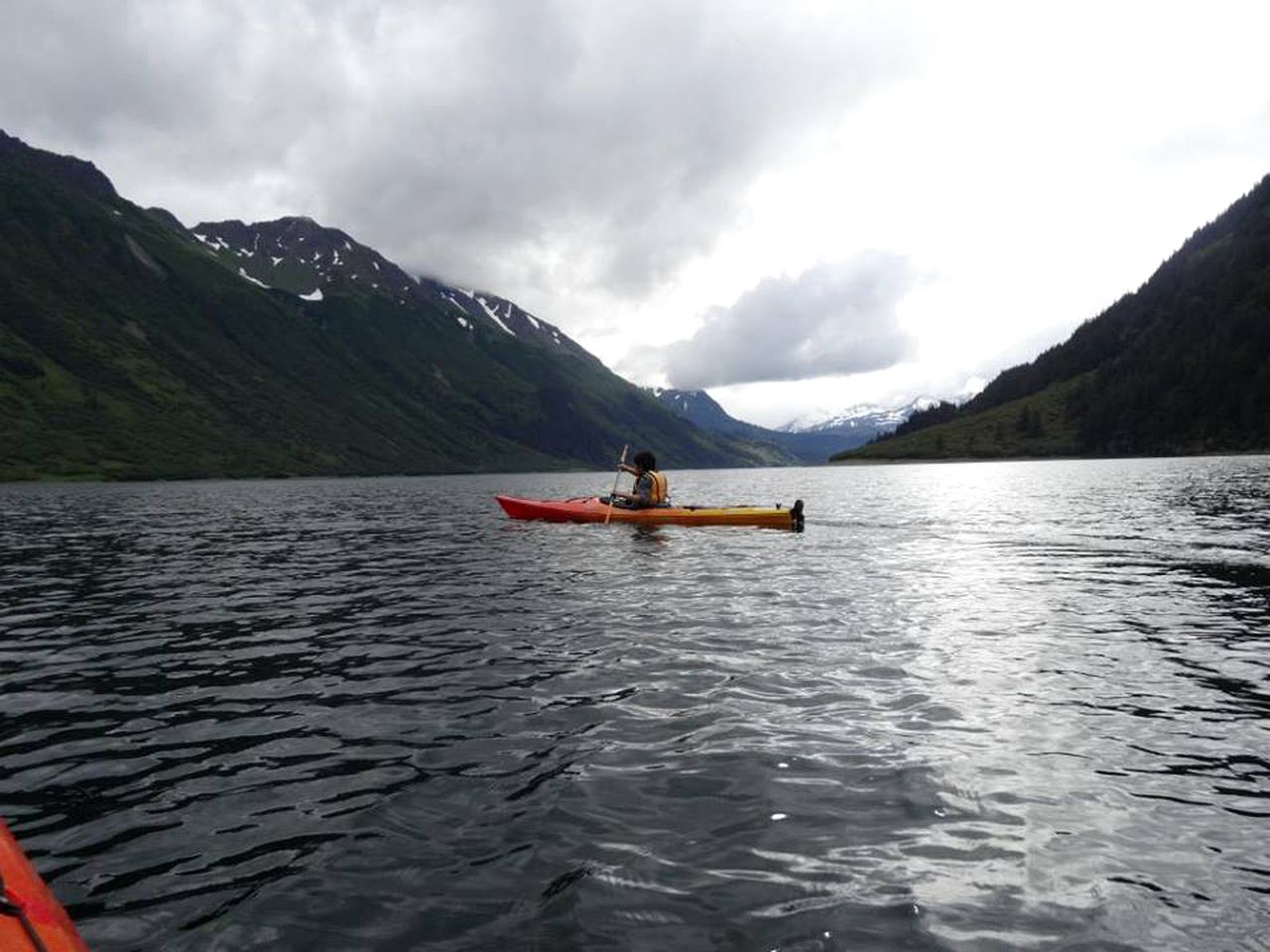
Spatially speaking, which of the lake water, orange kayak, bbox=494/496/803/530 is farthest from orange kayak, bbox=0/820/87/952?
orange kayak, bbox=494/496/803/530

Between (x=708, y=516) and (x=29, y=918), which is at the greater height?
(x=708, y=516)

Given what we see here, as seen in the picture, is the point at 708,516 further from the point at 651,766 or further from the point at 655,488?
the point at 651,766

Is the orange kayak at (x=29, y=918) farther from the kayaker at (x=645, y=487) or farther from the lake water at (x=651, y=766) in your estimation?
the kayaker at (x=645, y=487)

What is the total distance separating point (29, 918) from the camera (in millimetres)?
4457

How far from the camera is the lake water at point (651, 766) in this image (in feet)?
20.8

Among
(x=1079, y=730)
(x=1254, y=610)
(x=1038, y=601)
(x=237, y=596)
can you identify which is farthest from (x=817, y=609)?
(x=237, y=596)

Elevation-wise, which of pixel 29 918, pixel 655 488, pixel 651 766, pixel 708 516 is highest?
pixel 655 488

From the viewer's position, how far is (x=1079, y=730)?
34.1 feet

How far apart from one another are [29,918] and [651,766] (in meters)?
6.28

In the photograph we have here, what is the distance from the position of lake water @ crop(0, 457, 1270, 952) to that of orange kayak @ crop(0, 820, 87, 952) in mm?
1198

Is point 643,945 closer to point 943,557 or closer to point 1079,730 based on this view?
point 1079,730

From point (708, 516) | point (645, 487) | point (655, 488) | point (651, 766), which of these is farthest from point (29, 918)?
point (708, 516)

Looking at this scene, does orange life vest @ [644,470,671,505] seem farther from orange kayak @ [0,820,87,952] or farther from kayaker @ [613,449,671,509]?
orange kayak @ [0,820,87,952]

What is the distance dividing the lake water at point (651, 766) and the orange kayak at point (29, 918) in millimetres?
1198
